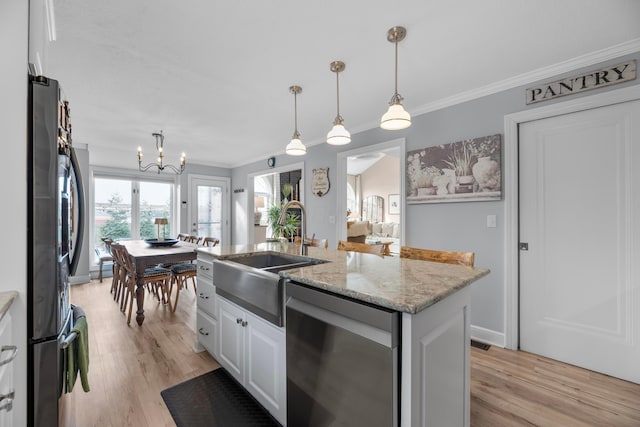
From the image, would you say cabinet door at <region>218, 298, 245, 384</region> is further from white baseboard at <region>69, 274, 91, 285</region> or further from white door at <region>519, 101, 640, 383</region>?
white baseboard at <region>69, 274, 91, 285</region>

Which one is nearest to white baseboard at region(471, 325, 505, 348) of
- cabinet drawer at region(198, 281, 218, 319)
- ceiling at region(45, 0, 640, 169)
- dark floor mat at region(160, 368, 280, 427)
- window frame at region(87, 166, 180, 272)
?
dark floor mat at region(160, 368, 280, 427)

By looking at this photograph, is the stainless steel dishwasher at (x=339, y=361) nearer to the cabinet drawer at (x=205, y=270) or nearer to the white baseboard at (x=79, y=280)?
the cabinet drawer at (x=205, y=270)

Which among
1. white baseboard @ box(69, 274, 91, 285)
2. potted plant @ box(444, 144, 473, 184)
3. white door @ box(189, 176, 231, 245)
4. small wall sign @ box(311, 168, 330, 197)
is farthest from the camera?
white door @ box(189, 176, 231, 245)

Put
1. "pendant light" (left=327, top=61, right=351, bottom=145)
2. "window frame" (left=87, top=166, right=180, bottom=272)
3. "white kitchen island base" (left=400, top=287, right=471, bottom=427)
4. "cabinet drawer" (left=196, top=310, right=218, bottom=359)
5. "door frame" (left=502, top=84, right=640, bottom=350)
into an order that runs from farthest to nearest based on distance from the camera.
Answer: "window frame" (left=87, top=166, right=180, bottom=272) → "door frame" (left=502, top=84, right=640, bottom=350) → "pendant light" (left=327, top=61, right=351, bottom=145) → "cabinet drawer" (left=196, top=310, right=218, bottom=359) → "white kitchen island base" (left=400, top=287, right=471, bottom=427)

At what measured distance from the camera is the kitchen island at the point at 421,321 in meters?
0.92

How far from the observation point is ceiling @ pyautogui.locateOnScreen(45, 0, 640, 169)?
1638 mm

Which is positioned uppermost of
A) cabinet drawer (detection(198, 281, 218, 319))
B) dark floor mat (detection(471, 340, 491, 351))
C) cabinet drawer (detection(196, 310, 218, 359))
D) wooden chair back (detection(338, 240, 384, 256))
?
wooden chair back (detection(338, 240, 384, 256))

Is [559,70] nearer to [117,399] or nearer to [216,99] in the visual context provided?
[216,99]

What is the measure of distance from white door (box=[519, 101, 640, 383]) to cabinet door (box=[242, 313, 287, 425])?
2241 millimetres

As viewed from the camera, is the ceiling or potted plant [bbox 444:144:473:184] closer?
the ceiling

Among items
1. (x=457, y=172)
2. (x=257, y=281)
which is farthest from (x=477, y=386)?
(x=457, y=172)

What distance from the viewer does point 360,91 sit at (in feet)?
8.95

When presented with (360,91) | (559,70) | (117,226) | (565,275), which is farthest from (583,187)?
(117,226)

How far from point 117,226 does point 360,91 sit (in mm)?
5415
